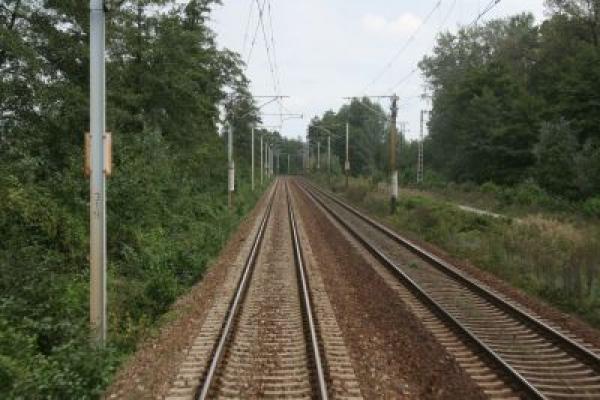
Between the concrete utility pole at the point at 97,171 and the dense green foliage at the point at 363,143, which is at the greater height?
the dense green foliage at the point at 363,143

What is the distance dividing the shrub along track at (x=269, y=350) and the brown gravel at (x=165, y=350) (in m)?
0.20

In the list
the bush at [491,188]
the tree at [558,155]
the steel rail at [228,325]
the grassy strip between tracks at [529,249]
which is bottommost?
the steel rail at [228,325]

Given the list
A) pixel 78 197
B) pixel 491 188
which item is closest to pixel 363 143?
pixel 491 188

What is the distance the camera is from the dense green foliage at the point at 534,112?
3459cm

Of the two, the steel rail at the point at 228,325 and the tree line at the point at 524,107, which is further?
the tree line at the point at 524,107

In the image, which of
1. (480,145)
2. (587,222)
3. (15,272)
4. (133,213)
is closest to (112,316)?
(15,272)

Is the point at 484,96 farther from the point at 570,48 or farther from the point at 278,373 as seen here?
the point at 278,373

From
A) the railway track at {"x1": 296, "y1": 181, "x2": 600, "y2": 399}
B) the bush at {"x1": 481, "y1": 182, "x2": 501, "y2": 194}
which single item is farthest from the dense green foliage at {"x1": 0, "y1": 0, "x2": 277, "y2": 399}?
the bush at {"x1": 481, "y1": 182, "x2": 501, "y2": 194}

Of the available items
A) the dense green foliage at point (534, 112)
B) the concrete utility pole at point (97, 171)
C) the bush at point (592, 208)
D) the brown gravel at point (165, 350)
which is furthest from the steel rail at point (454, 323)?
the dense green foliage at point (534, 112)

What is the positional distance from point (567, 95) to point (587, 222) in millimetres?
17322

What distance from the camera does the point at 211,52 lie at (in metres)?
34.3

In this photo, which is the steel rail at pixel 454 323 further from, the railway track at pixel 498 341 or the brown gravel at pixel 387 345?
the brown gravel at pixel 387 345

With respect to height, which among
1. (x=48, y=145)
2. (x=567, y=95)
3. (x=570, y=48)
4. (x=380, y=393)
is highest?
(x=570, y=48)

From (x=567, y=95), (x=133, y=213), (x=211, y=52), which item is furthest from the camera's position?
(x=567, y=95)
